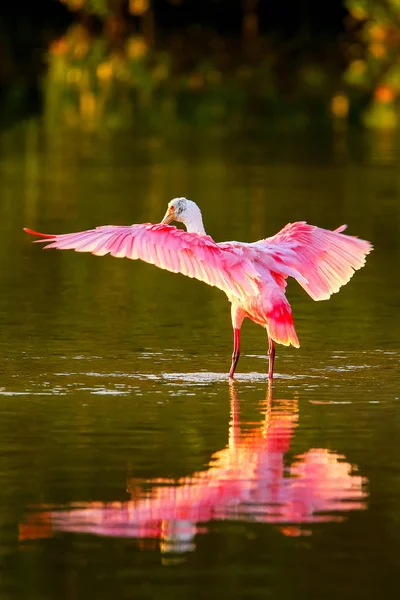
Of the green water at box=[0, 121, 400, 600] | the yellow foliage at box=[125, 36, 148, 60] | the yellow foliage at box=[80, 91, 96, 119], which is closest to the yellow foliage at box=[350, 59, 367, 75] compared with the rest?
the yellow foliage at box=[80, 91, 96, 119]

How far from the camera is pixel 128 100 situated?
45.4 metres

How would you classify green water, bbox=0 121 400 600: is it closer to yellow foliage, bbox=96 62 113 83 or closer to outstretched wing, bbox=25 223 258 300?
outstretched wing, bbox=25 223 258 300

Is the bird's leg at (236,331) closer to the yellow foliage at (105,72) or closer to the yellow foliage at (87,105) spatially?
the yellow foliage at (87,105)

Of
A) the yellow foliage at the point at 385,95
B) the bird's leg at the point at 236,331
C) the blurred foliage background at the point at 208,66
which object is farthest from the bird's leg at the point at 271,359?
the yellow foliage at the point at 385,95

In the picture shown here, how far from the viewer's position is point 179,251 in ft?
42.1

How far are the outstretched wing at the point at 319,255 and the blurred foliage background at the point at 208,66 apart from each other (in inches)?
1003

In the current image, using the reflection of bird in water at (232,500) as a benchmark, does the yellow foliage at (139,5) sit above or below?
above

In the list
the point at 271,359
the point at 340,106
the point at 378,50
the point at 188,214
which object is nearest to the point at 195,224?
the point at 188,214

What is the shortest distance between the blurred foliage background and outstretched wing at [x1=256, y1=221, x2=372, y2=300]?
25482 mm

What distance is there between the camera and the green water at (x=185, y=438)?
845 centimetres

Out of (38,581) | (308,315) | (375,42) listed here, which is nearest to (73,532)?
(38,581)

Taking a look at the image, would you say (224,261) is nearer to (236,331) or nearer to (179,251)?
(179,251)

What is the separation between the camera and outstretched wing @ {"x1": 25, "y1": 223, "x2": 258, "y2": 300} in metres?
12.6

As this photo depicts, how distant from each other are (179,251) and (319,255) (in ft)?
4.58
